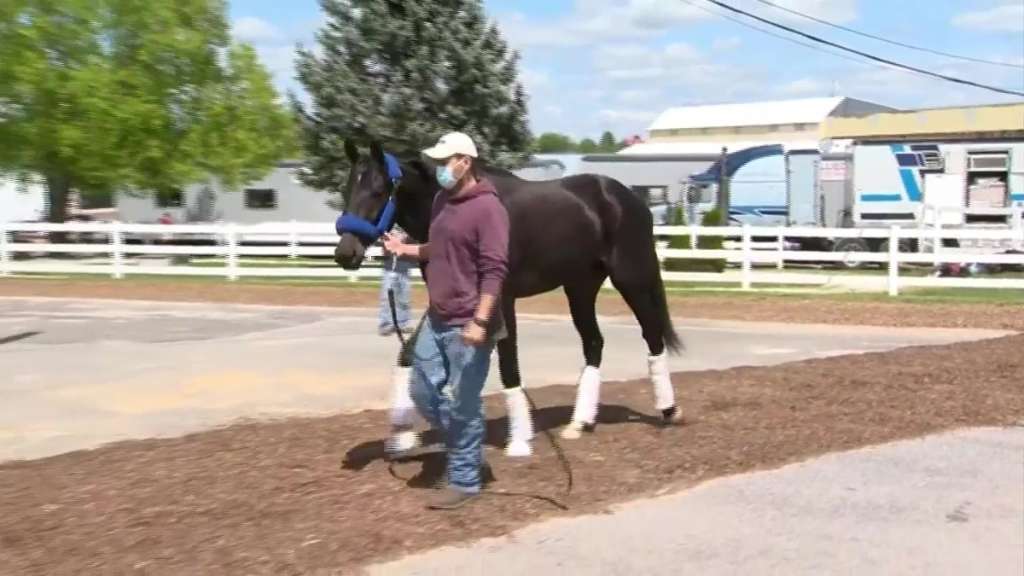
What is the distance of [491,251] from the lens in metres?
5.46

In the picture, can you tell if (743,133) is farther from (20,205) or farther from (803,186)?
(20,205)

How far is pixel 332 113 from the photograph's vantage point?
100 feet

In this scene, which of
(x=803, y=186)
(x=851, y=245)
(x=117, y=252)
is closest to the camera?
(x=117, y=252)

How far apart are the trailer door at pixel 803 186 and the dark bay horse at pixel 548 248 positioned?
2389cm

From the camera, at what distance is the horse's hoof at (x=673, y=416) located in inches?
304

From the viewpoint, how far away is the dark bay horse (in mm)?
6176

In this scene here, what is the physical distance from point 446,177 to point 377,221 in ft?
2.60

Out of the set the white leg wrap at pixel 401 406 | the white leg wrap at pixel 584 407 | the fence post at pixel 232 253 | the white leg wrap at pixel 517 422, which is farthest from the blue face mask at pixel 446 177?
the fence post at pixel 232 253

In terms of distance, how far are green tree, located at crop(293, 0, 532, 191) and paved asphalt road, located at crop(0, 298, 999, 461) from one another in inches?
516

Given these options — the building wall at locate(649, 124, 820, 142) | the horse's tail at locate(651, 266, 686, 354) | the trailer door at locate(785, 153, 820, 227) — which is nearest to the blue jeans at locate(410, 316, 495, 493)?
the horse's tail at locate(651, 266, 686, 354)

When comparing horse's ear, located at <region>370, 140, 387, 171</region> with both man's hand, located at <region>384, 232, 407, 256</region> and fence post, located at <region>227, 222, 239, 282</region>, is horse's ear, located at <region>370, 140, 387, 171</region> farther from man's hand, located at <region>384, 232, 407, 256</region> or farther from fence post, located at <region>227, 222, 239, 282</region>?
fence post, located at <region>227, 222, 239, 282</region>

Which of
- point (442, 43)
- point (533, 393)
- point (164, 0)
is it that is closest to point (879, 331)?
point (533, 393)

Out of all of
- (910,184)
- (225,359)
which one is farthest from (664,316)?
(910,184)

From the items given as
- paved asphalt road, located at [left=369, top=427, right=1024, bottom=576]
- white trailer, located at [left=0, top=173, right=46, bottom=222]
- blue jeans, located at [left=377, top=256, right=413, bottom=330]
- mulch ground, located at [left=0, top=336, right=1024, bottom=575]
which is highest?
white trailer, located at [left=0, top=173, right=46, bottom=222]
